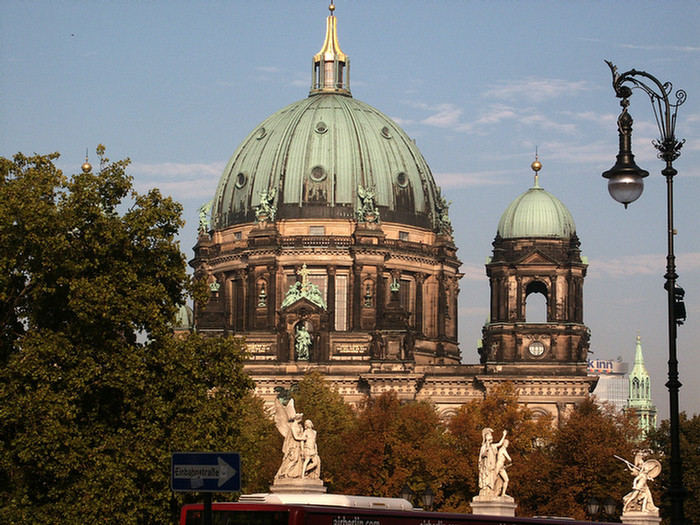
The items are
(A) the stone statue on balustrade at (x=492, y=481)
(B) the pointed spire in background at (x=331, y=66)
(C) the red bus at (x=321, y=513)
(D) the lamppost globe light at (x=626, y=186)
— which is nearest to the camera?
(D) the lamppost globe light at (x=626, y=186)

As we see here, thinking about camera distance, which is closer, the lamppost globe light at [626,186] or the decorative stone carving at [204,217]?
the lamppost globe light at [626,186]

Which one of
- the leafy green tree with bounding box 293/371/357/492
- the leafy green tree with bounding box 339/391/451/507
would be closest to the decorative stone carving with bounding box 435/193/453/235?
the leafy green tree with bounding box 293/371/357/492

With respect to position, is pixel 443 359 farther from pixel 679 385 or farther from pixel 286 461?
pixel 679 385

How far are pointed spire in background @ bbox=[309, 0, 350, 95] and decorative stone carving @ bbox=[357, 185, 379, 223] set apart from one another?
14761mm

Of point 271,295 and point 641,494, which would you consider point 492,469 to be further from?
point 271,295

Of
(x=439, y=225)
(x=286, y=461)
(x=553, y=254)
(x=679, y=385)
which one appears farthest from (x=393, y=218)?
(x=679, y=385)

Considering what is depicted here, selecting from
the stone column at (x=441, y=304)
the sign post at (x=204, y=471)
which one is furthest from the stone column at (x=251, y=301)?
the sign post at (x=204, y=471)

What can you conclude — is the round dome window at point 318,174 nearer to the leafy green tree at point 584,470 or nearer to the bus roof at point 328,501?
the leafy green tree at point 584,470

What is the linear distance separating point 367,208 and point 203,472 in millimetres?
111018

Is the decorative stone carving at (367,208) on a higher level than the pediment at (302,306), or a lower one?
higher

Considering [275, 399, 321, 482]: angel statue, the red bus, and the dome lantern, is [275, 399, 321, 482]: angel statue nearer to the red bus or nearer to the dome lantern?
the red bus

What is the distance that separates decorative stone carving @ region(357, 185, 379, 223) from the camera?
142 m

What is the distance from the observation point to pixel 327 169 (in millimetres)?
144250

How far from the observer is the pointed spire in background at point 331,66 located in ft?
507
